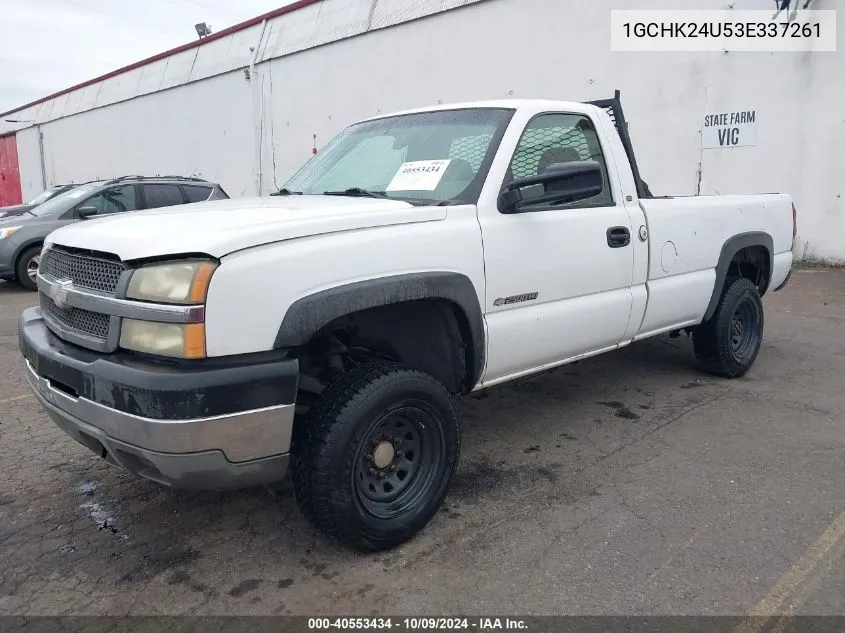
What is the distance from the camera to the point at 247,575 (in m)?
2.74

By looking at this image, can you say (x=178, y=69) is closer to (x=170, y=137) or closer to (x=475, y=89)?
(x=170, y=137)

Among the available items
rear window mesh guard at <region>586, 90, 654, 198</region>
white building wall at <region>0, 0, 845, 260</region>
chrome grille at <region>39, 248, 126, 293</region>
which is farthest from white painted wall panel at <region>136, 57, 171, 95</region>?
chrome grille at <region>39, 248, 126, 293</region>

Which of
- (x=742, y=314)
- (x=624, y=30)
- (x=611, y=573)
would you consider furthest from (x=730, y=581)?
(x=624, y=30)

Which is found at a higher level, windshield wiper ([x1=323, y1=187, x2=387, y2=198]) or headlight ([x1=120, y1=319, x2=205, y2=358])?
windshield wiper ([x1=323, y1=187, x2=387, y2=198])

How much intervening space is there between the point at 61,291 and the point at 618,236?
2.87 metres

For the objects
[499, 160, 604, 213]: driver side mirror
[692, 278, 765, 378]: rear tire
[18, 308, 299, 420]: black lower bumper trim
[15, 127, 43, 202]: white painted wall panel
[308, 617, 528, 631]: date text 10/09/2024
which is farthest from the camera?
[15, 127, 43, 202]: white painted wall panel

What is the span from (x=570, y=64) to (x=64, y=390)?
11211mm

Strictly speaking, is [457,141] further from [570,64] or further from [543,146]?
[570,64]

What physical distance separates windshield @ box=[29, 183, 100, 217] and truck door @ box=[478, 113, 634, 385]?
8.67 m

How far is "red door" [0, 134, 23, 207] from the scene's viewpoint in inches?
1275

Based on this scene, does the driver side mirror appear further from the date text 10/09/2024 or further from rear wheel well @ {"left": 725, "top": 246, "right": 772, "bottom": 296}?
rear wheel well @ {"left": 725, "top": 246, "right": 772, "bottom": 296}

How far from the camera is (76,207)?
10.2 m

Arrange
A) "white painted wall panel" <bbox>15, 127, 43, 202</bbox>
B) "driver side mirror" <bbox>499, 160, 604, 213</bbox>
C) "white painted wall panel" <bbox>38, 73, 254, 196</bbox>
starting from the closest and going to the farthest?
"driver side mirror" <bbox>499, 160, 604, 213</bbox> → "white painted wall panel" <bbox>38, 73, 254, 196</bbox> → "white painted wall panel" <bbox>15, 127, 43, 202</bbox>

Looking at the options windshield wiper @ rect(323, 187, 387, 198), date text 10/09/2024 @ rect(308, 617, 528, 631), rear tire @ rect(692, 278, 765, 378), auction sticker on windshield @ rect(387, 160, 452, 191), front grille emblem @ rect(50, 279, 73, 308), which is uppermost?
auction sticker on windshield @ rect(387, 160, 452, 191)
